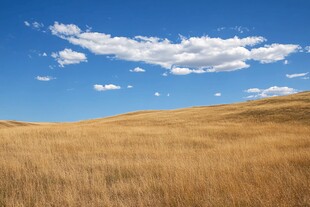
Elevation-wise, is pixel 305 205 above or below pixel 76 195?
below

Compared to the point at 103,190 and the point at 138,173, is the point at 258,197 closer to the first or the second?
the point at 103,190

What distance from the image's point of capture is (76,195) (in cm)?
587

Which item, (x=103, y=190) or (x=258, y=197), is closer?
(x=258, y=197)

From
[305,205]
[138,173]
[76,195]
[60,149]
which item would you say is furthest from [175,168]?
[60,149]

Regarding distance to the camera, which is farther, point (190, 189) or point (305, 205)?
point (190, 189)

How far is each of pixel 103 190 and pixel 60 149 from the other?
7.61 metres

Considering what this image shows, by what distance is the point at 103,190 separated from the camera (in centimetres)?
593

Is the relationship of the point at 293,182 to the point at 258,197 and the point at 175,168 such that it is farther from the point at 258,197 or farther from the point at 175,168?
the point at 175,168

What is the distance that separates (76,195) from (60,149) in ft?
24.5

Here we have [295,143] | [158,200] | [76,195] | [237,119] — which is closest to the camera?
[158,200]

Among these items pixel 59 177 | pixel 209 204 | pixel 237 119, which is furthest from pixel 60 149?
pixel 237 119

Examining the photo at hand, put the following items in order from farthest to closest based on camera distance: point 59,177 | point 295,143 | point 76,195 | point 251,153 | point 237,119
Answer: point 237,119, point 295,143, point 251,153, point 59,177, point 76,195

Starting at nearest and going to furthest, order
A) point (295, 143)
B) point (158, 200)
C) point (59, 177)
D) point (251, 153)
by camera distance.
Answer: point (158, 200) → point (59, 177) → point (251, 153) → point (295, 143)

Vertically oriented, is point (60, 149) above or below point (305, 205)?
above
